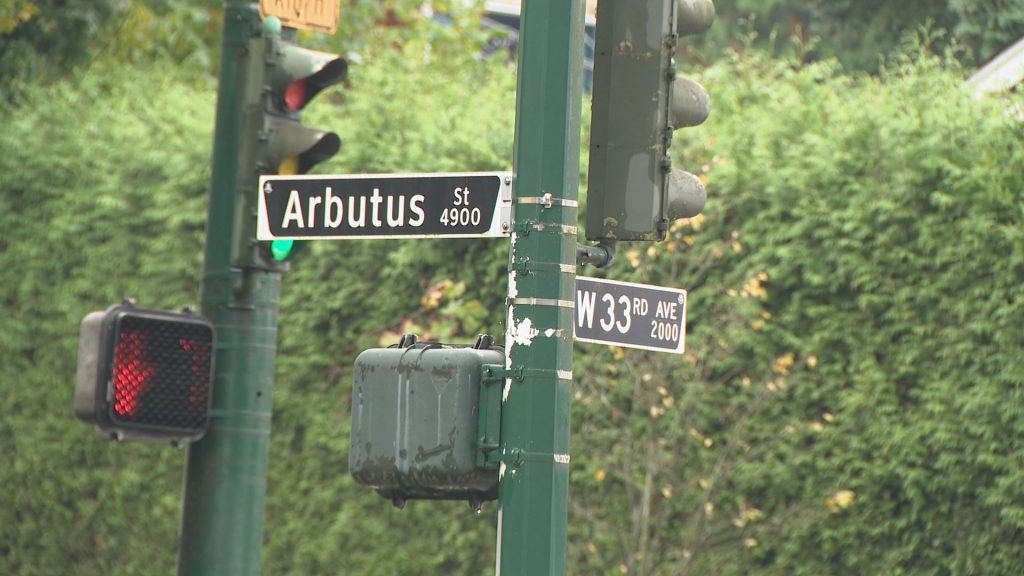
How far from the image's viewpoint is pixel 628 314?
495 cm

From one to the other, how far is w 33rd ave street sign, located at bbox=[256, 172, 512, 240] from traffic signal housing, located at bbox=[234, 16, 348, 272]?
30.5 inches

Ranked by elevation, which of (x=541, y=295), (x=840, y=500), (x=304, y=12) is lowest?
(x=840, y=500)

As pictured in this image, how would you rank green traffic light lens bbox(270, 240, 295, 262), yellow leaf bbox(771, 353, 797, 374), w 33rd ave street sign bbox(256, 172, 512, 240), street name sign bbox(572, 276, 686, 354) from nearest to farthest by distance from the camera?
w 33rd ave street sign bbox(256, 172, 512, 240), street name sign bbox(572, 276, 686, 354), green traffic light lens bbox(270, 240, 295, 262), yellow leaf bbox(771, 353, 797, 374)

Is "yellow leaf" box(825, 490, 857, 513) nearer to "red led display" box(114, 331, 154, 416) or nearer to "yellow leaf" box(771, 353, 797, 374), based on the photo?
"yellow leaf" box(771, 353, 797, 374)

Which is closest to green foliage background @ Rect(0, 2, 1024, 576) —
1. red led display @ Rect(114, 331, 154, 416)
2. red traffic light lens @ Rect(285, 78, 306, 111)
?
red traffic light lens @ Rect(285, 78, 306, 111)

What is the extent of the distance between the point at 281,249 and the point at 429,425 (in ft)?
6.07

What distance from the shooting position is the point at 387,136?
1051 centimetres

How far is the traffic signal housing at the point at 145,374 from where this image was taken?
5414 mm

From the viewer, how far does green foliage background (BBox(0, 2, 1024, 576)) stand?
8.05m

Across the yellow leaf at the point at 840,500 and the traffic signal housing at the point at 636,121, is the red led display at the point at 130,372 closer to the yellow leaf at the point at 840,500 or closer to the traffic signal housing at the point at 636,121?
the traffic signal housing at the point at 636,121

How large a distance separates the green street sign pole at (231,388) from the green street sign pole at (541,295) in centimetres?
179

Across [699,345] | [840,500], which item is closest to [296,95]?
[699,345]

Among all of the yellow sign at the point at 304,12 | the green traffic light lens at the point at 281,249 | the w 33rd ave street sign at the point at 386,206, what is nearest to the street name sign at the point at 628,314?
the w 33rd ave street sign at the point at 386,206

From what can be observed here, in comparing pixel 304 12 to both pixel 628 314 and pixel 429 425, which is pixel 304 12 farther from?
pixel 429 425
